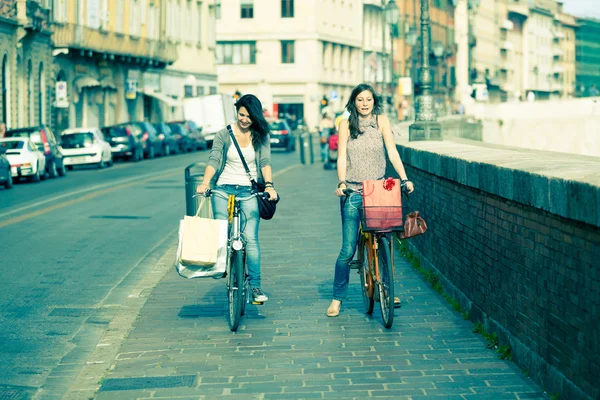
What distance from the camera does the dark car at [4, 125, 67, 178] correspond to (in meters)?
34.5

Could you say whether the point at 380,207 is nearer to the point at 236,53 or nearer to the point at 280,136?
the point at 280,136

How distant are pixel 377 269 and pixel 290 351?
1327mm

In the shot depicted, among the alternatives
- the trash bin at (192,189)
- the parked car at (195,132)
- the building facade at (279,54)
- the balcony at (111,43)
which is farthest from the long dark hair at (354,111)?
the building facade at (279,54)

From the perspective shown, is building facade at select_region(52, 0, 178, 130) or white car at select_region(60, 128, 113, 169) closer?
white car at select_region(60, 128, 113, 169)

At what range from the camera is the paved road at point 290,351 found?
22.7 feet

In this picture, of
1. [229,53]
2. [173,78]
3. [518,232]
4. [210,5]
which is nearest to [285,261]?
[518,232]

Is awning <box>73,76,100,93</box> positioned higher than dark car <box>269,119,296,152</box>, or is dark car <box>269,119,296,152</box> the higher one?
awning <box>73,76,100,93</box>

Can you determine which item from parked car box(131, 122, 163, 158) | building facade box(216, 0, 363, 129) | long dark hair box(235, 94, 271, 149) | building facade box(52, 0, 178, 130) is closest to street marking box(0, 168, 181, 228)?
long dark hair box(235, 94, 271, 149)

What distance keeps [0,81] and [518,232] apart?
131 feet

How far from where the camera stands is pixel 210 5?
79.7m

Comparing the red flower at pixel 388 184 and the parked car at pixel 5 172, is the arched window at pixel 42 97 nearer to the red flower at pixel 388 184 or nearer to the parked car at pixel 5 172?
the parked car at pixel 5 172

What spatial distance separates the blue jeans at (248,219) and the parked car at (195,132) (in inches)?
1840

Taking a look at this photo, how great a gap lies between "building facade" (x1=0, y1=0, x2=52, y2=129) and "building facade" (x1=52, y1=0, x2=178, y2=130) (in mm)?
832

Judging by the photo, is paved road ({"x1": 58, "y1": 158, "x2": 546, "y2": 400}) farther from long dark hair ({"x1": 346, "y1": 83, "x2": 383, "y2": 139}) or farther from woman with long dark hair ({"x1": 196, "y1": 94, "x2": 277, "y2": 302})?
long dark hair ({"x1": 346, "y1": 83, "x2": 383, "y2": 139})
